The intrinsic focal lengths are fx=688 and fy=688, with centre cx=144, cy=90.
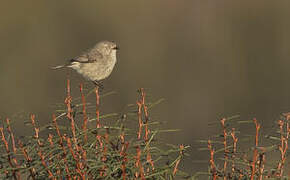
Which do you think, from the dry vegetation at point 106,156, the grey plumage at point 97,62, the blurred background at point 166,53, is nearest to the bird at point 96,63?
the grey plumage at point 97,62

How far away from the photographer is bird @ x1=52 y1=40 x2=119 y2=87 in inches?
262

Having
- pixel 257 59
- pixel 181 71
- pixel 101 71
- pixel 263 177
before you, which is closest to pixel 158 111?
pixel 181 71

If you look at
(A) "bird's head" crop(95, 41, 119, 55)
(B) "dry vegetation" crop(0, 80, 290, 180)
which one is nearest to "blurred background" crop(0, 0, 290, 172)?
(A) "bird's head" crop(95, 41, 119, 55)

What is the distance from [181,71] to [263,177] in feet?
44.5

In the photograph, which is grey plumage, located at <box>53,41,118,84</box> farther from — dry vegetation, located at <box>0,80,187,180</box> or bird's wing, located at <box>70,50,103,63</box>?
dry vegetation, located at <box>0,80,187,180</box>

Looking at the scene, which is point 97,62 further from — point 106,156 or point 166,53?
point 166,53

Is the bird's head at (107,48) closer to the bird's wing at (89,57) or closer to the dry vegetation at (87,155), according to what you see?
the bird's wing at (89,57)

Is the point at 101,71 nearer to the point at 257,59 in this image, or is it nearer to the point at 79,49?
the point at 79,49

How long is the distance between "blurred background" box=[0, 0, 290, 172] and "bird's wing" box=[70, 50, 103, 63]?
7.30m

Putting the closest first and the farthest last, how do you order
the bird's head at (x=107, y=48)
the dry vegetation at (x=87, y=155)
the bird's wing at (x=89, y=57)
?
1. the dry vegetation at (x=87, y=155)
2. the bird's wing at (x=89, y=57)
3. the bird's head at (x=107, y=48)

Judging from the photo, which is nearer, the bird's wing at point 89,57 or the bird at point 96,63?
the bird at point 96,63

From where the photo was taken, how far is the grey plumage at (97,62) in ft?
21.9

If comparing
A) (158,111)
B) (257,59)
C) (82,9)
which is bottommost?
(158,111)

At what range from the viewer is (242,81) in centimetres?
1576
